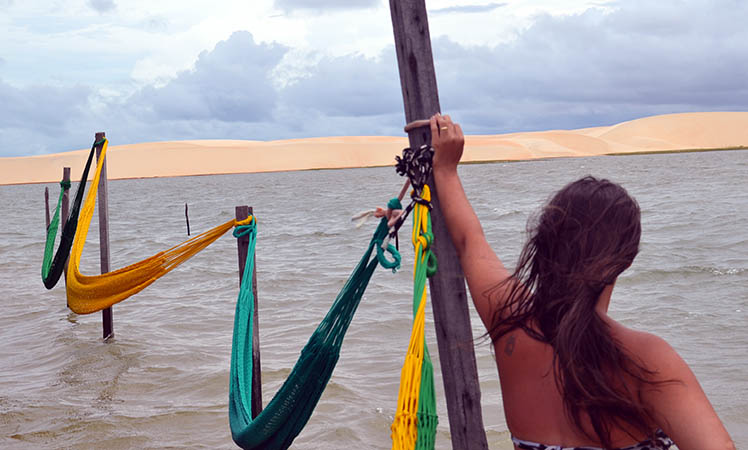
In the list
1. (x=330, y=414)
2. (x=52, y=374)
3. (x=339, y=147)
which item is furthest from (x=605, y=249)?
(x=339, y=147)

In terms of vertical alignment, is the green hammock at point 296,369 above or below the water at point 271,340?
above

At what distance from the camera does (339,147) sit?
118 m

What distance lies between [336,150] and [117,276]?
4400 inches

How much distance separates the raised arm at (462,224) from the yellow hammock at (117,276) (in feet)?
10.5

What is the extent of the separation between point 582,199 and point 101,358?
7356 mm

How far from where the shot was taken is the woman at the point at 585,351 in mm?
1449

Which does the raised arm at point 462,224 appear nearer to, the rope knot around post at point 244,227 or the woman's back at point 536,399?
the woman's back at point 536,399

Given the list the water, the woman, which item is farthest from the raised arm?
the water

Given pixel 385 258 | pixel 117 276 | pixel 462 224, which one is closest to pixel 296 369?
pixel 385 258

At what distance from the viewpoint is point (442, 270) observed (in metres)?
2.26

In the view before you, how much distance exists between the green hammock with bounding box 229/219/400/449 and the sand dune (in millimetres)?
104783

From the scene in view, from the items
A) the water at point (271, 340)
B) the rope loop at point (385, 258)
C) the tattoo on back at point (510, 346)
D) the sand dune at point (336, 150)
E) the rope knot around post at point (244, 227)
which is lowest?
the water at point (271, 340)

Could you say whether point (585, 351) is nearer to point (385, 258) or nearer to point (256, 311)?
point (385, 258)

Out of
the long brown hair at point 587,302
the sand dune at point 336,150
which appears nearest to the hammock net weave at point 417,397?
the long brown hair at point 587,302
